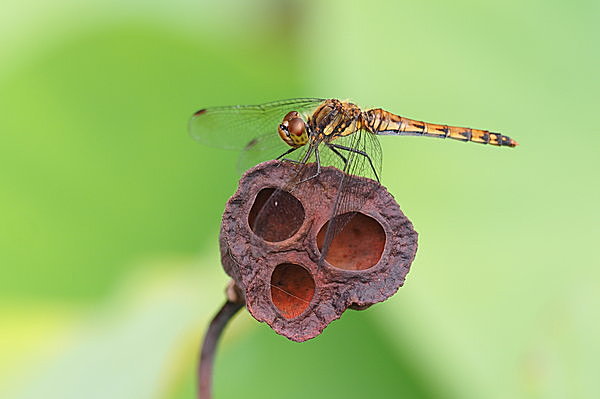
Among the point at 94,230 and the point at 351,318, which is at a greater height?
the point at 94,230

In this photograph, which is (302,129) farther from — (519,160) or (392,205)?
(519,160)

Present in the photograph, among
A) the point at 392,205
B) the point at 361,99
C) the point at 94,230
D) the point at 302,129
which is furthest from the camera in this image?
the point at 94,230

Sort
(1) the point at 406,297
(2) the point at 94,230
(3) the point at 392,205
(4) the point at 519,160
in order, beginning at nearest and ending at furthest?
(3) the point at 392,205 → (1) the point at 406,297 → (4) the point at 519,160 → (2) the point at 94,230

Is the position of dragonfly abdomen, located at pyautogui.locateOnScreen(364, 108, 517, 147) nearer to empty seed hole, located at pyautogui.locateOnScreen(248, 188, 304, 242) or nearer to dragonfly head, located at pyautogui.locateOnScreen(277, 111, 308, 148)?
dragonfly head, located at pyautogui.locateOnScreen(277, 111, 308, 148)

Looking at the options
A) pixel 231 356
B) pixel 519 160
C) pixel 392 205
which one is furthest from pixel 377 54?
pixel 392 205

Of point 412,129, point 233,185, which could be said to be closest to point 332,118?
point 412,129

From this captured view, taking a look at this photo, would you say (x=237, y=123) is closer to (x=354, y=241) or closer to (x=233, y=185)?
(x=233, y=185)
